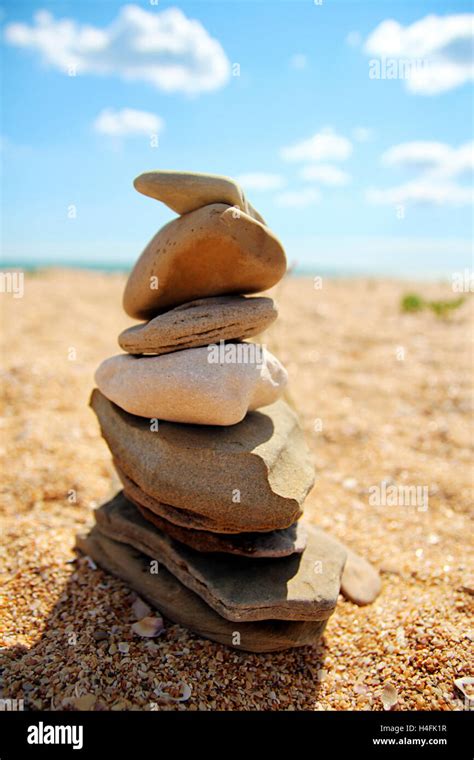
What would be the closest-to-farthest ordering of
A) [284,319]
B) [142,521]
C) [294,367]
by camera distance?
[142,521] → [294,367] → [284,319]

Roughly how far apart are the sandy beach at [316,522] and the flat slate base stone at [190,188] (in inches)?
103

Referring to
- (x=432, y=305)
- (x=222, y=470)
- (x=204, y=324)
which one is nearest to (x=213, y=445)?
(x=222, y=470)

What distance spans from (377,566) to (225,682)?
192 centimetres

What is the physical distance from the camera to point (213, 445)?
348cm

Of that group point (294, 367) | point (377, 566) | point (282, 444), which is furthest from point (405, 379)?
point (282, 444)

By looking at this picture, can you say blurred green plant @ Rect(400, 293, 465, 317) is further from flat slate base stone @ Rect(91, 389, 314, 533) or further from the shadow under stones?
the shadow under stones

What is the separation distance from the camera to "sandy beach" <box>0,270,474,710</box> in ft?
10.2

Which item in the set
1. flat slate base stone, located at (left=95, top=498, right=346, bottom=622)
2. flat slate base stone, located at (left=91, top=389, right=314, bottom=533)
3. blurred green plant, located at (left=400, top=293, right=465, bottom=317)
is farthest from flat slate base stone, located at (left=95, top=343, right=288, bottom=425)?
blurred green plant, located at (left=400, top=293, right=465, bottom=317)

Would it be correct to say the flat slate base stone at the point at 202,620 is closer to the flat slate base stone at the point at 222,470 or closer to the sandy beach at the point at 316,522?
the sandy beach at the point at 316,522

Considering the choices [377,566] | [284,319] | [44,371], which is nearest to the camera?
[377,566]

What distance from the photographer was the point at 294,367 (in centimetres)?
981

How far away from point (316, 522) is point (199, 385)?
254 cm

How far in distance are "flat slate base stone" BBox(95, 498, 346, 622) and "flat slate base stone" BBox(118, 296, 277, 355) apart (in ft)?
4.55
